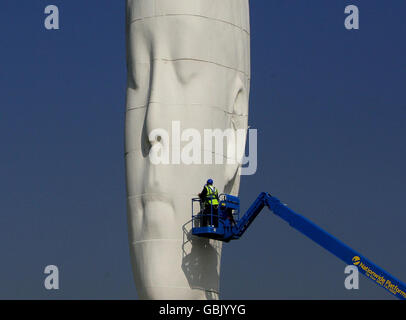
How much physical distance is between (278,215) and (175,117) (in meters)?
5.30

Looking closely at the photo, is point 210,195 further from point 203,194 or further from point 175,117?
point 175,117

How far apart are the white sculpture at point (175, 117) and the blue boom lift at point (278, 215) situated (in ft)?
2.14

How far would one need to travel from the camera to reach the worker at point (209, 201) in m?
49.2

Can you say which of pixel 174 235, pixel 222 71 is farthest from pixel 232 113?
pixel 174 235

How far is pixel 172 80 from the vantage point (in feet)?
165

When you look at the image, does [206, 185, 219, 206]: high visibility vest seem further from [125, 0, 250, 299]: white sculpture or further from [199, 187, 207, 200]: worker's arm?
[125, 0, 250, 299]: white sculpture

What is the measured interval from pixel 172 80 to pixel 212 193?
15.0 feet

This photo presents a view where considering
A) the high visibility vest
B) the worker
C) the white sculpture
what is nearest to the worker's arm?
the worker

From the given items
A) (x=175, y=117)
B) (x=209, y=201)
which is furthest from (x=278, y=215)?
(x=175, y=117)

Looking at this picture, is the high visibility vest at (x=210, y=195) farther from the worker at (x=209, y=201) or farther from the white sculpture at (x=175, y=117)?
the white sculpture at (x=175, y=117)

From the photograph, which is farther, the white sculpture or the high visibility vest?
the white sculpture

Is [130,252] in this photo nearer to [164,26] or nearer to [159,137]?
[159,137]

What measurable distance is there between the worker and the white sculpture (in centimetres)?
62

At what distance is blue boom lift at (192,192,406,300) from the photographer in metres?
48.0
